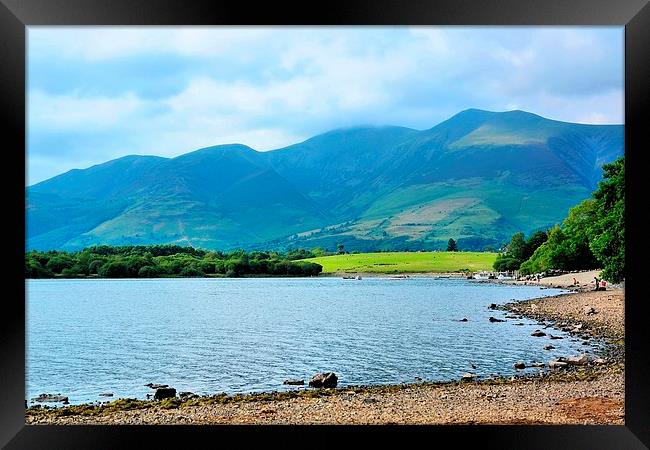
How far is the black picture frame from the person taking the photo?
433cm

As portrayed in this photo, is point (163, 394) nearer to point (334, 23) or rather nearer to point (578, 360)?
point (578, 360)

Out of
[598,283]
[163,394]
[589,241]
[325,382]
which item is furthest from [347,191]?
[163,394]

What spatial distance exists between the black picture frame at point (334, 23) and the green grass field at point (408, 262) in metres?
68.9

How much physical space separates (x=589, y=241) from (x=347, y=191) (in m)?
130

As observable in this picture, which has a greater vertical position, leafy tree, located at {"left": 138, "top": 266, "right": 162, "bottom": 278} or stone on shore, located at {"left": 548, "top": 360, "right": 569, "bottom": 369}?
stone on shore, located at {"left": 548, "top": 360, "right": 569, "bottom": 369}

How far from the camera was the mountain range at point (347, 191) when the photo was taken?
10769cm

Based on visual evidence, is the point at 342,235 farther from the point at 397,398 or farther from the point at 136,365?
the point at 397,398

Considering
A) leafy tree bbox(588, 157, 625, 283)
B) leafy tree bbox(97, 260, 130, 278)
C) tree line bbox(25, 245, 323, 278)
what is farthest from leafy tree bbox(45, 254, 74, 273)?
leafy tree bbox(588, 157, 625, 283)

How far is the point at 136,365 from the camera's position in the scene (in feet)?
56.7

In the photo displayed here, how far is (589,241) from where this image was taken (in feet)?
106

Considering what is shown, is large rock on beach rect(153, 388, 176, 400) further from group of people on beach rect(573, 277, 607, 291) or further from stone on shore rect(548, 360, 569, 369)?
group of people on beach rect(573, 277, 607, 291)

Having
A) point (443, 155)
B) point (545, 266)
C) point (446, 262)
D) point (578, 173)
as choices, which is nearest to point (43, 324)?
point (545, 266)

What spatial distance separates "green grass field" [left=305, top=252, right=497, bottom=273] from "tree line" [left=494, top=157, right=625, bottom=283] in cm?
895

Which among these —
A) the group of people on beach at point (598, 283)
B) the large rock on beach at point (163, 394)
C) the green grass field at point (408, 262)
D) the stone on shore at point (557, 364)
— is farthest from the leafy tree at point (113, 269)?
the stone on shore at point (557, 364)
